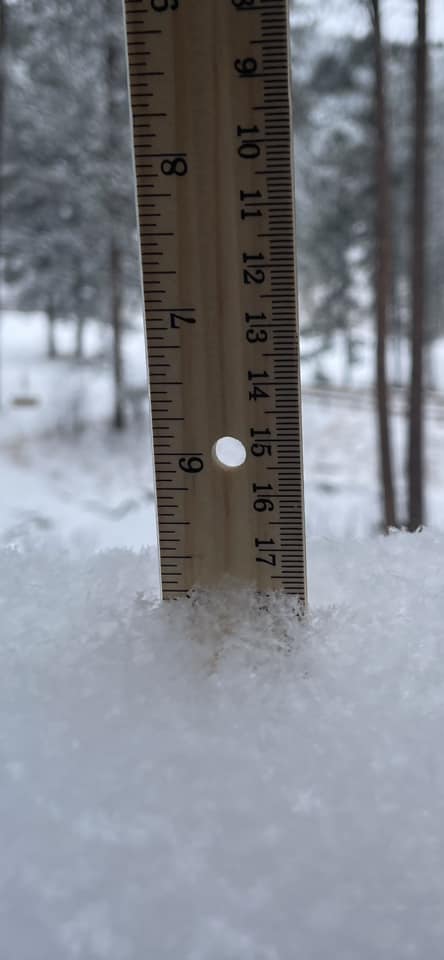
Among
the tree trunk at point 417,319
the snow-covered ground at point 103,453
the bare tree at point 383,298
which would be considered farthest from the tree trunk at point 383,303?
the snow-covered ground at point 103,453

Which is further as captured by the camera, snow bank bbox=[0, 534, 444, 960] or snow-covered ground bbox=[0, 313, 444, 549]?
snow-covered ground bbox=[0, 313, 444, 549]

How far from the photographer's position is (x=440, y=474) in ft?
38.2

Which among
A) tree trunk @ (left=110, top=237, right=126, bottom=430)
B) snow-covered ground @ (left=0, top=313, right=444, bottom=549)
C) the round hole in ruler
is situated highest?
tree trunk @ (left=110, top=237, right=126, bottom=430)

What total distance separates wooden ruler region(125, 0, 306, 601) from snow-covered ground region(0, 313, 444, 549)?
4095mm

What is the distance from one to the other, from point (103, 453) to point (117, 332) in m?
1.96

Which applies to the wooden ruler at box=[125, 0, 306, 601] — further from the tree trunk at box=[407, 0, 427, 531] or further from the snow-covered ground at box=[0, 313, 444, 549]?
the tree trunk at box=[407, 0, 427, 531]

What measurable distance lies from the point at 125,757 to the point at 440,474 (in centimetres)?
1121

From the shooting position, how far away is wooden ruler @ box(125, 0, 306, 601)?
1.19m

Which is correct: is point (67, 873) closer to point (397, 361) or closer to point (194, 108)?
point (194, 108)

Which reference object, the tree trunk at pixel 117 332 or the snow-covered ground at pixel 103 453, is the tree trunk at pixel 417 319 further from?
the tree trunk at pixel 117 332

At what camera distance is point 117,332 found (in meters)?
11.3

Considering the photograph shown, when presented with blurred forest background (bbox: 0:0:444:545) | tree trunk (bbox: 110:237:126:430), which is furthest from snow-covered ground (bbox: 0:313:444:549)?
tree trunk (bbox: 110:237:126:430)

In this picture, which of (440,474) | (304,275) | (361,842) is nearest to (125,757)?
(361,842)

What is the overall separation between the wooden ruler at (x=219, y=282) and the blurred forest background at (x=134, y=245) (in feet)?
13.1
